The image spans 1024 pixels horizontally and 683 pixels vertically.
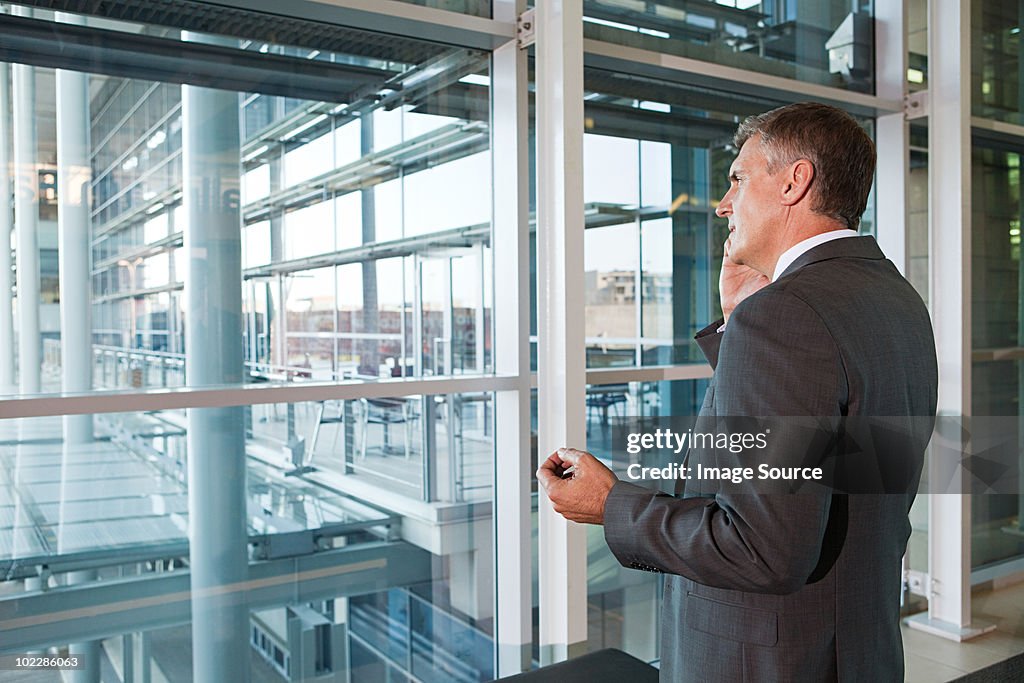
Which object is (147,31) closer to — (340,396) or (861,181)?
(340,396)

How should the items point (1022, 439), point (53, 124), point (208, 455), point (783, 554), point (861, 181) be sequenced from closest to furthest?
point (783, 554), point (861, 181), point (53, 124), point (208, 455), point (1022, 439)

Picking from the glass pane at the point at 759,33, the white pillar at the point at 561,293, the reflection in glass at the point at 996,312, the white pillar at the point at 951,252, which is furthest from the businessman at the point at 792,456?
the reflection in glass at the point at 996,312

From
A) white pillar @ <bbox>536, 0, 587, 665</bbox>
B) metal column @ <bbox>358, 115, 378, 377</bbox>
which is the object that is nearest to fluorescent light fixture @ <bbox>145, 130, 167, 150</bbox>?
metal column @ <bbox>358, 115, 378, 377</bbox>

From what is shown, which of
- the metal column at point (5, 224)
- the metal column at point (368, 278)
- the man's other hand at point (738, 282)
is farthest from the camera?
the metal column at point (368, 278)

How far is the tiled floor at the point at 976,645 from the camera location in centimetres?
308

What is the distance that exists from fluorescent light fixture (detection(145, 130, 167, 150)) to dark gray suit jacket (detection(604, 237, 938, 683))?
1.65m

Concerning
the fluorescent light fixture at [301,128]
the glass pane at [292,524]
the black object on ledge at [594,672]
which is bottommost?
the black object on ledge at [594,672]

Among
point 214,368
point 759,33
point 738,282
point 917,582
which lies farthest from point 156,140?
point 917,582

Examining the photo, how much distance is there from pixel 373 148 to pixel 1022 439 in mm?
3102

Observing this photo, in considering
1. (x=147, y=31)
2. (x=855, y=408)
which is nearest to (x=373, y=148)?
(x=147, y=31)

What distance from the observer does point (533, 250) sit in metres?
2.71

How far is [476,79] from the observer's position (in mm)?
2732

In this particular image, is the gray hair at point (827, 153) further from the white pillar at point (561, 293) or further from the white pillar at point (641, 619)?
the white pillar at point (641, 619)

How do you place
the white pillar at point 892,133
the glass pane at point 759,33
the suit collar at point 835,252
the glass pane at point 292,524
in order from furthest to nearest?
1. the white pillar at point 892,133
2. the glass pane at point 759,33
3. the glass pane at point 292,524
4. the suit collar at point 835,252
